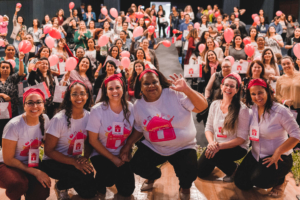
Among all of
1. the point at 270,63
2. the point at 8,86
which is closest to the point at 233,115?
the point at 270,63

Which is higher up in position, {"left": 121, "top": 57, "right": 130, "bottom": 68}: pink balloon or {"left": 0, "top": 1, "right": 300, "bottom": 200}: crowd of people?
{"left": 121, "top": 57, "right": 130, "bottom": 68}: pink balloon

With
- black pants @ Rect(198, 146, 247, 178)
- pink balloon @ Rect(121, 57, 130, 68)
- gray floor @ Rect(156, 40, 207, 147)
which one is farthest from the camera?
gray floor @ Rect(156, 40, 207, 147)

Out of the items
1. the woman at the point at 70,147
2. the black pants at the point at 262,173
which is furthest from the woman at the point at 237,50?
the woman at the point at 70,147

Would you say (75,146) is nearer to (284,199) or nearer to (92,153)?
(92,153)

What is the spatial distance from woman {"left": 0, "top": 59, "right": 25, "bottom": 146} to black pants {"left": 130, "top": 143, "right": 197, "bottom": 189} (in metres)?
2.00

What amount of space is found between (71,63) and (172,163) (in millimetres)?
2254

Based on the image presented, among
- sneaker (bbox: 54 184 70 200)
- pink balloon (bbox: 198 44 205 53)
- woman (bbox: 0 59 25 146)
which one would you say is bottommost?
sneaker (bbox: 54 184 70 200)

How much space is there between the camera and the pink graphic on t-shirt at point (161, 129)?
2.29 m

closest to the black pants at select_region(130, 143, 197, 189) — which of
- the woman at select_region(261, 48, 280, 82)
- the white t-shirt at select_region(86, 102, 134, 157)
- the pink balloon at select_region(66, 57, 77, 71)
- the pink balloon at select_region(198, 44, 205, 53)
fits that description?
the white t-shirt at select_region(86, 102, 134, 157)

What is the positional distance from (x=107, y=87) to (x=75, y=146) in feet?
1.90

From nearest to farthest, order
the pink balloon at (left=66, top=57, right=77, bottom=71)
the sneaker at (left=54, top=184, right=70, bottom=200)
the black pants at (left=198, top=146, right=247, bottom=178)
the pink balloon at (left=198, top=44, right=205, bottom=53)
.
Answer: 1. the sneaker at (left=54, top=184, right=70, bottom=200)
2. the black pants at (left=198, top=146, right=247, bottom=178)
3. the pink balloon at (left=66, top=57, right=77, bottom=71)
4. the pink balloon at (left=198, top=44, right=205, bottom=53)

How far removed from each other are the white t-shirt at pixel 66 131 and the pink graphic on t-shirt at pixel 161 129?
0.60 metres

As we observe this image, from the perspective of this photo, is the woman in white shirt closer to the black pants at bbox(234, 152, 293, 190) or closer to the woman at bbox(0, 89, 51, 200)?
the black pants at bbox(234, 152, 293, 190)

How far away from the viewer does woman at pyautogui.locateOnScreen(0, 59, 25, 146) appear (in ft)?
11.2
